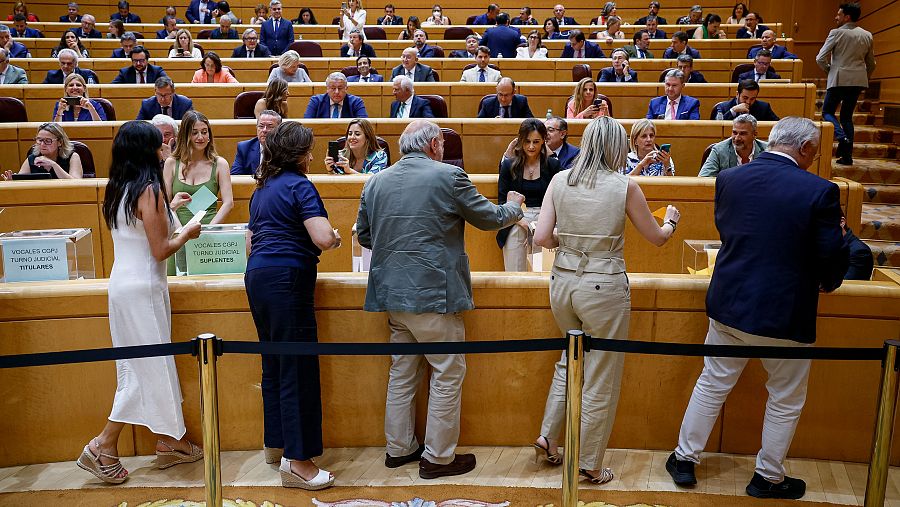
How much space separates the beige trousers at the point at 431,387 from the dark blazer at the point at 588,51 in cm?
800

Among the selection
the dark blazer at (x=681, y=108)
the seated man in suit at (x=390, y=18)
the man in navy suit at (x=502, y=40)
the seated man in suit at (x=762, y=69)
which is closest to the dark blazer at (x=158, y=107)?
the dark blazer at (x=681, y=108)

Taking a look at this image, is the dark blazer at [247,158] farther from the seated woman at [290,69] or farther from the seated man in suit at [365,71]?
the seated man in suit at [365,71]

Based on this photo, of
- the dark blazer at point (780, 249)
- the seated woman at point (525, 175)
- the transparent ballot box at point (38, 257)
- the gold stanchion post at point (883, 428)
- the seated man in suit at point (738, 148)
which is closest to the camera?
the gold stanchion post at point (883, 428)

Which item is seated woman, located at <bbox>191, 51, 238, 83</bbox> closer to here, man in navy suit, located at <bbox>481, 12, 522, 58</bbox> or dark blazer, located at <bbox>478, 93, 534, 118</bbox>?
dark blazer, located at <bbox>478, 93, 534, 118</bbox>

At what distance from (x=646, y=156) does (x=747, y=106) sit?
177 cm

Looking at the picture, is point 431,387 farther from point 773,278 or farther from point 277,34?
point 277,34

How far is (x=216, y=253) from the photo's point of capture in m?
3.40

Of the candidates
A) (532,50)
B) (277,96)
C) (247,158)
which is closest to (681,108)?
(277,96)

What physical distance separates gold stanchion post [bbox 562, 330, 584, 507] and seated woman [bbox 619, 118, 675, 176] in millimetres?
2570

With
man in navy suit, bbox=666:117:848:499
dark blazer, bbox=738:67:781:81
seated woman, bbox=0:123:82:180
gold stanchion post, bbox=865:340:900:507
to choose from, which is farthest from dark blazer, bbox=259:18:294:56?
gold stanchion post, bbox=865:340:900:507

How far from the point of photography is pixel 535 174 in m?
4.35

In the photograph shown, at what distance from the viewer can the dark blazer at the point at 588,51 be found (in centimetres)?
1049

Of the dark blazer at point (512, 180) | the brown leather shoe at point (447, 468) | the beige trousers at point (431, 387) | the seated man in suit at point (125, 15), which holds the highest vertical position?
the seated man in suit at point (125, 15)

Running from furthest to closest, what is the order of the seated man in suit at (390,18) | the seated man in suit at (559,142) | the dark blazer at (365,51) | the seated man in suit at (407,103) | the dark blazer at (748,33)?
the seated man in suit at (390,18), the dark blazer at (748,33), the dark blazer at (365,51), the seated man in suit at (407,103), the seated man in suit at (559,142)
